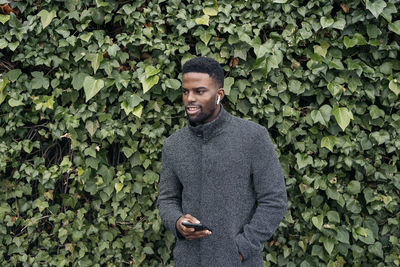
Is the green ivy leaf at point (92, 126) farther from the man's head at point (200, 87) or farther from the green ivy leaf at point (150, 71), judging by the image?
the man's head at point (200, 87)

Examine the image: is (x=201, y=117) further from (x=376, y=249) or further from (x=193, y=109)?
(x=376, y=249)

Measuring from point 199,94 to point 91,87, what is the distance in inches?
41.5

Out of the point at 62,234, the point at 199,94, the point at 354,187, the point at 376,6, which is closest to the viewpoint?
the point at 199,94

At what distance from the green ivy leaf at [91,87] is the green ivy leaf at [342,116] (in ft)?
5.05

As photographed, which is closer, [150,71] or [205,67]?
[205,67]

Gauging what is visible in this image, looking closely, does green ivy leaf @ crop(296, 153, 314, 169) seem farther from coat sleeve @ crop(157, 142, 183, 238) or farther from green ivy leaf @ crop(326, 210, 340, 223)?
coat sleeve @ crop(157, 142, 183, 238)

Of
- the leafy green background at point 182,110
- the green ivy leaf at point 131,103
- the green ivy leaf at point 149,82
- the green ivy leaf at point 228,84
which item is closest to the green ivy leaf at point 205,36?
the leafy green background at point 182,110

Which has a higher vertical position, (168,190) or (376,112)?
(376,112)

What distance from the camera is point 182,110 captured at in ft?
8.40

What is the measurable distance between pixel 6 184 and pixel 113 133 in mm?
964

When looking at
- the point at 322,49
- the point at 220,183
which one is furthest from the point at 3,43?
the point at 322,49

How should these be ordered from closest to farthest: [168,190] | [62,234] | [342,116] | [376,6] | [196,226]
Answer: [196,226] < [168,190] < [376,6] < [342,116] < [62,234]

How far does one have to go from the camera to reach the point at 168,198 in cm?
194

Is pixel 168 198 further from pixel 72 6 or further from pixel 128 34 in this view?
pixel 72 6
